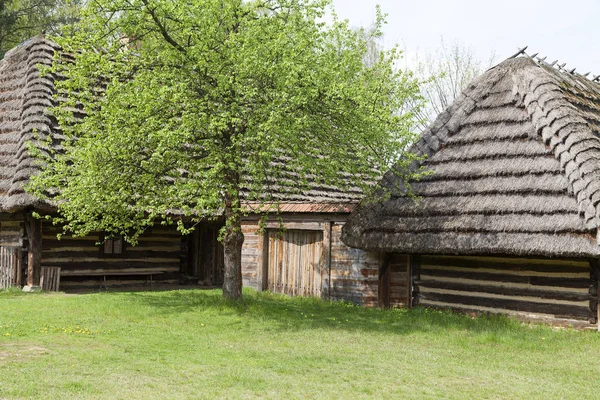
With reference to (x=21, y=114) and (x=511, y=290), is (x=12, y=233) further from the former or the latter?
(x=511, y=290)

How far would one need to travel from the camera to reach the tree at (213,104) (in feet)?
43.8

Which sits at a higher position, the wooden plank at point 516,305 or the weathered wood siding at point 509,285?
the weathered wood siding at point 509,285

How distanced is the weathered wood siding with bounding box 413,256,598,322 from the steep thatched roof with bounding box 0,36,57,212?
9.99 m

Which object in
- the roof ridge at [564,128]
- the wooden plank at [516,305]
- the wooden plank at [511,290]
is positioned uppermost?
the roof ridge at [564,128]

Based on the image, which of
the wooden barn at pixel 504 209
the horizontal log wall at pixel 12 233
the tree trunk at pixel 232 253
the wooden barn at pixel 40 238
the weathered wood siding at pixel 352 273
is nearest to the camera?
the wooden barn at pixel 504 209

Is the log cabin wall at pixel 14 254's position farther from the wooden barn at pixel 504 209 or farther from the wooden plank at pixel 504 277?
the wooden plank at pixel 504 277

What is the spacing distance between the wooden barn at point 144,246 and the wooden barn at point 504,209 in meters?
1.27

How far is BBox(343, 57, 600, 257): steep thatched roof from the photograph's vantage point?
1341cm

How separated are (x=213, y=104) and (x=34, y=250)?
8.10 metres

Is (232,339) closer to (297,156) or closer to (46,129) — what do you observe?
(297,156)

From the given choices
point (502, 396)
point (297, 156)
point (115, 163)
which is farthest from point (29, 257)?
point (502, 396)

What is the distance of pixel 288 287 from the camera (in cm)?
1891

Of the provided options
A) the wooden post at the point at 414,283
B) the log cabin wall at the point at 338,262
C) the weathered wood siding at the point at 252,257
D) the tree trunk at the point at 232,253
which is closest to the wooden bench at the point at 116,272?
the weathered wood siding at the point at 252,257

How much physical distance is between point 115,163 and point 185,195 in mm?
1562
